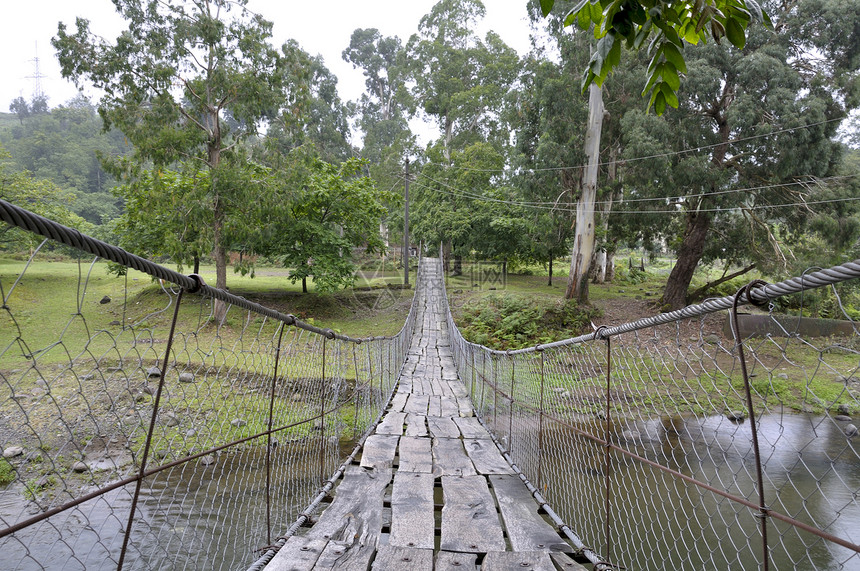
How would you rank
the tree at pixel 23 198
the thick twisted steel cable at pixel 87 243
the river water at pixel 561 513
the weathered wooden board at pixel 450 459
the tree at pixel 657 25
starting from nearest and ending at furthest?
the thick twisted steel cable at pixel 87 243 < the tree at pixel 657 25 < the weathered wooden board at pixel 450 459 < the river water at pixel 561 513 < the tree at pixel 23 198

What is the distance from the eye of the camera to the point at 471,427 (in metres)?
3.84

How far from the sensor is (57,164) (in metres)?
30.2

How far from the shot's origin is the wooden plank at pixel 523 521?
1.83m

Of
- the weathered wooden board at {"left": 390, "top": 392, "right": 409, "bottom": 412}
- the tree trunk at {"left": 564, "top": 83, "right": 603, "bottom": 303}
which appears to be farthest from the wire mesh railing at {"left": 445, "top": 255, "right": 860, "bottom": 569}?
the tree trunk at {"left": 564, "top": 83, "right": 603, "bottom": 303}

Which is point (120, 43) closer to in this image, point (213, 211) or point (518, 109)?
point (213, 211)

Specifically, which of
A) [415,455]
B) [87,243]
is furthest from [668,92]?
[415,455]

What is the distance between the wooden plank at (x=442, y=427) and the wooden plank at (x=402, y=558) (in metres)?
1.75

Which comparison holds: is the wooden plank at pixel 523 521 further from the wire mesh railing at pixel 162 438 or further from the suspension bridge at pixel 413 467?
the wire mesh railing at pixel 162 438

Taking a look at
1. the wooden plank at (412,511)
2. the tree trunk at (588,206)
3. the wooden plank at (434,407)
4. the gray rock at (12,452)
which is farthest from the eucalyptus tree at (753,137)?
the gray rock at (12,452)

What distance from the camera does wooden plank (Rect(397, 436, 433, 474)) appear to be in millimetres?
2727

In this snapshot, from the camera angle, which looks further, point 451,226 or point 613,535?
point 451,226

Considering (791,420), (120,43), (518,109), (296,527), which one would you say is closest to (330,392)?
(296,527)

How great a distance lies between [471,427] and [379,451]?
1.08 meters

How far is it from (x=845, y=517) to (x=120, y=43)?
12.0 metres
